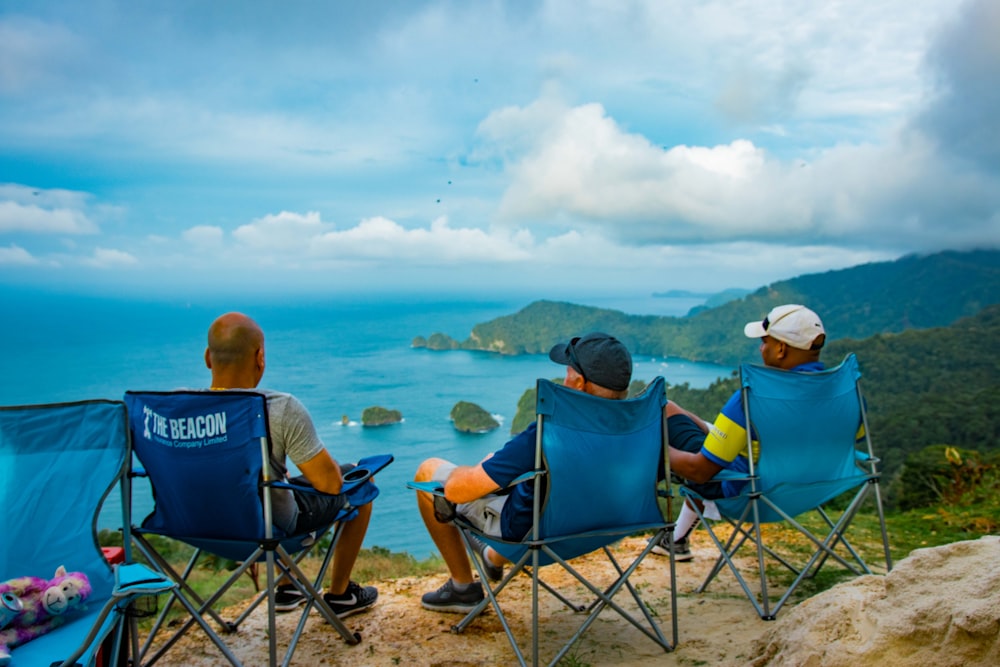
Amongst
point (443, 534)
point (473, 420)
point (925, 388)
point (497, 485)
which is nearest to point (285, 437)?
point (497, 485)

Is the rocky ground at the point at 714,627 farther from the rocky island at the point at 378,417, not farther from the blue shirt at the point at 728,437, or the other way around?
the rocky island at the point at 378,417

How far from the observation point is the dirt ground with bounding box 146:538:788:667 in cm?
290

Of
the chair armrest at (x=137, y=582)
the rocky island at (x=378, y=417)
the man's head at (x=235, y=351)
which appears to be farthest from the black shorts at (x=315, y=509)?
the rocky island at (x=378, y=417)

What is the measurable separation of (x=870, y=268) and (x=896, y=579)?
75.7m

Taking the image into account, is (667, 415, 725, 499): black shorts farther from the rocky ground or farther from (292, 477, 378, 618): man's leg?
(292, 477, 378, 618): man's leg

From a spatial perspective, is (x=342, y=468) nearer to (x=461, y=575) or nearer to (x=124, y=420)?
(x=461, y=575)

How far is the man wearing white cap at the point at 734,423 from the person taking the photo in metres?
3.23

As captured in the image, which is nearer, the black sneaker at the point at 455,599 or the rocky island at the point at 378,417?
the black sneaker at the point at 455,599

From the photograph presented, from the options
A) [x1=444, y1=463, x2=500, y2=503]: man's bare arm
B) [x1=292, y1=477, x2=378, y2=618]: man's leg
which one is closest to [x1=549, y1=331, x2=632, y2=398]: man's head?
[x1=444, y1=463, x2=500, y2=503]: man's bare arm

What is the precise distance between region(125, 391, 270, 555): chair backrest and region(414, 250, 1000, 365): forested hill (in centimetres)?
5358

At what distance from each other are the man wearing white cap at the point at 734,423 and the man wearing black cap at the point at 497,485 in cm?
49

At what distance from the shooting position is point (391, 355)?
70125 millimetres

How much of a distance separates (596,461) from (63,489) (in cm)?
184

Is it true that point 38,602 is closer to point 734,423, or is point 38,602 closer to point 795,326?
point 734,423
